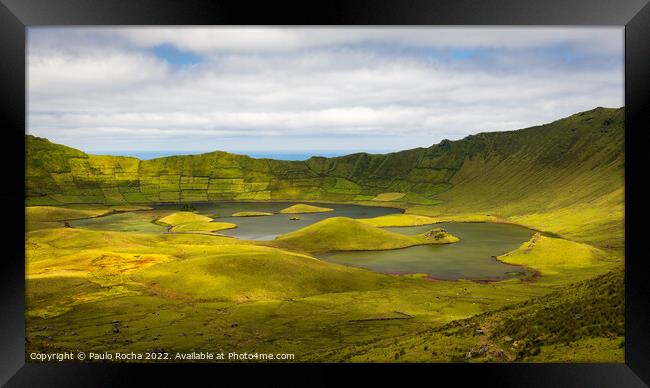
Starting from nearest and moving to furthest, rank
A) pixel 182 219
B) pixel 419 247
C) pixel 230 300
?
pixel 230 300
pixel 419 247
pixel 182 219

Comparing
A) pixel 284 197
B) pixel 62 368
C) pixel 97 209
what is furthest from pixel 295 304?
pixel 284 197

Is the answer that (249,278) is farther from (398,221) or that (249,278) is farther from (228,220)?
(398,221)

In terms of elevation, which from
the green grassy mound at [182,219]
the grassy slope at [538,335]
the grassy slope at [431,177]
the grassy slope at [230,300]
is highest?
the grassy slope at [431,177]

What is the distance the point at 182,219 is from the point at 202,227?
889 centimetres

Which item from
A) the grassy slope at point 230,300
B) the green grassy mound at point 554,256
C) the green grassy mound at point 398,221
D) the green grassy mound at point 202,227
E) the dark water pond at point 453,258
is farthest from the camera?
the green grassy mound at point 398,221

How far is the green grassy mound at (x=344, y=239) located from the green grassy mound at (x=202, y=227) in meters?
14.3

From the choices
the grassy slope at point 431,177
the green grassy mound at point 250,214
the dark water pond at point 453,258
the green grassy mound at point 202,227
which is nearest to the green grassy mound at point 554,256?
the dark water pond at point 453,258

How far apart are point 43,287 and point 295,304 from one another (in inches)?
664

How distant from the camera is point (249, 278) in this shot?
108ft

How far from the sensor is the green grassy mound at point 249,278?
103 ft

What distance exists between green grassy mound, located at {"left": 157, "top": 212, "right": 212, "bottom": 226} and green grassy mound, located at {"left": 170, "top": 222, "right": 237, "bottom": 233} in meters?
2.57

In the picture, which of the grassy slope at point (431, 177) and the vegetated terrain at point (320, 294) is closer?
the vegetated terrain at point (320, 294)

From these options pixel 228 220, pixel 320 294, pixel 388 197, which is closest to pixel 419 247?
pixel 320 294

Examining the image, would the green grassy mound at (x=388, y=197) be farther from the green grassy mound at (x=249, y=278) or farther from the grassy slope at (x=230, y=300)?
the green grassy mound at (x=249, y=278)
